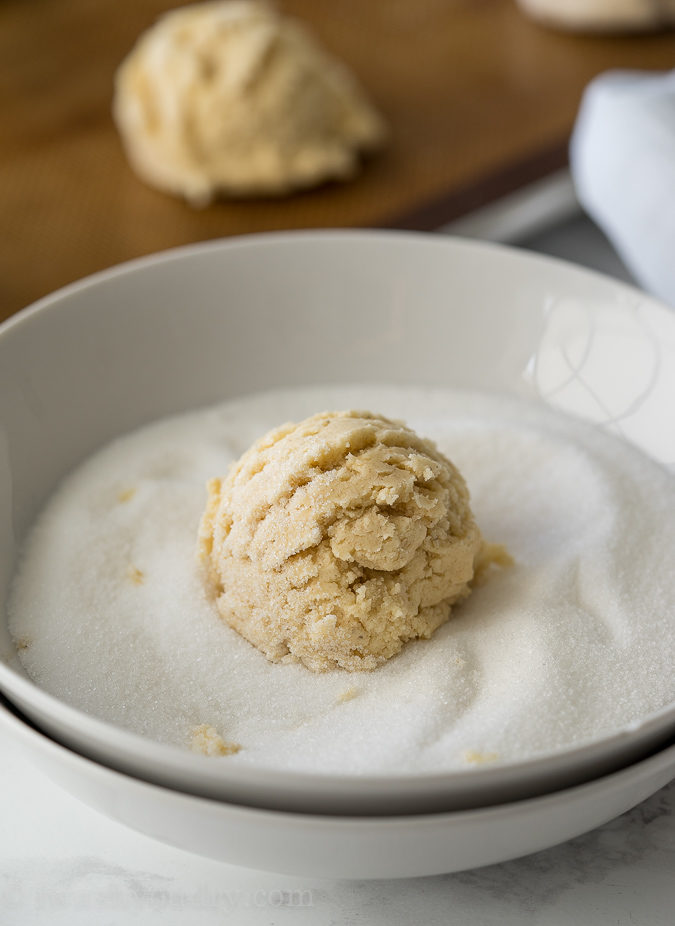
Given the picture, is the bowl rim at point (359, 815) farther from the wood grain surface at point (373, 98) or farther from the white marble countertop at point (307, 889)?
the wood grain surface at point (373, 98)

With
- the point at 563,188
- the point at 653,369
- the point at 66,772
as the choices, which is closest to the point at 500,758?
the point at 66,772

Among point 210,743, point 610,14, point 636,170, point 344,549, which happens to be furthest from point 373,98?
point 210,743

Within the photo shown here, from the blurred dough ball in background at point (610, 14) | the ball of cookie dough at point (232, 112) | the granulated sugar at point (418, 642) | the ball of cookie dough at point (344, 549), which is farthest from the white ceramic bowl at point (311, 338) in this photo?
the blurred dough ball in background at point (610, 14)

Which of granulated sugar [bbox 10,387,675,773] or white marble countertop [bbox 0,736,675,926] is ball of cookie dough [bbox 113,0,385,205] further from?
white marble countertop [bbox 0,736,675,926]

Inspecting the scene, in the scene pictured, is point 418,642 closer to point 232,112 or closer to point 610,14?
point 232,112

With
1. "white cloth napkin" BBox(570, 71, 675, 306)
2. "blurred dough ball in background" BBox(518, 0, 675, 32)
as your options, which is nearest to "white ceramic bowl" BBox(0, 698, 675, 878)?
"white cloth napkin" BBox(570, 71, 675, 306)

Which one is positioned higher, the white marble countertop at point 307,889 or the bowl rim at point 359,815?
the bowl rim at point 359,815
